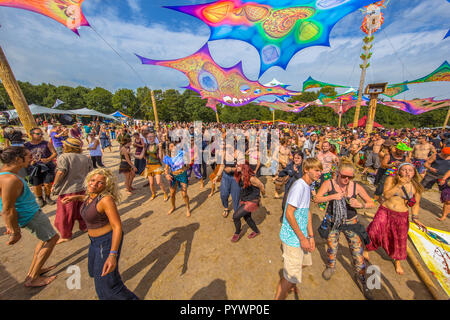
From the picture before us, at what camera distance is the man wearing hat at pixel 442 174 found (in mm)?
3883

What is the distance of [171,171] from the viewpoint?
4.08 metres

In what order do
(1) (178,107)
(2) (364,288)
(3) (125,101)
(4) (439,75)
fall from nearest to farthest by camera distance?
(2) (364,288) → (4) (439,75) → (1) (178,107) → (3) (125,101)

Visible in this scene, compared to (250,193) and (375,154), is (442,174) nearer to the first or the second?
(375,154)

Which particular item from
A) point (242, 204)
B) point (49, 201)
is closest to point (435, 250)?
point (242, 204)

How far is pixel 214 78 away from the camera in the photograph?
12.3 meters

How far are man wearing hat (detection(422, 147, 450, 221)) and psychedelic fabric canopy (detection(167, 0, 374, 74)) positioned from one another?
4703mm

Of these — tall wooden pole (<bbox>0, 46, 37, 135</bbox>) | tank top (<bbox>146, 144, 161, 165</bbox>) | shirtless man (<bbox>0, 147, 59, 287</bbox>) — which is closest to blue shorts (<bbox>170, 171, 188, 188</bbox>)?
tank top (<bbox>146, 144, 161, 165</bbox>)

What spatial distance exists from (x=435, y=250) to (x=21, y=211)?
6585 mm

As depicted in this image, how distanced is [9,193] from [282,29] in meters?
7.92

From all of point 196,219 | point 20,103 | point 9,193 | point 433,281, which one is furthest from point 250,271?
point 20,103

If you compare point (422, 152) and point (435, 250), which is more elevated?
point (422, 152)

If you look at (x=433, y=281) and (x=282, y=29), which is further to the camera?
(x=282, y=29)

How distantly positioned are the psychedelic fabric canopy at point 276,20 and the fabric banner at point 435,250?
5.84m
